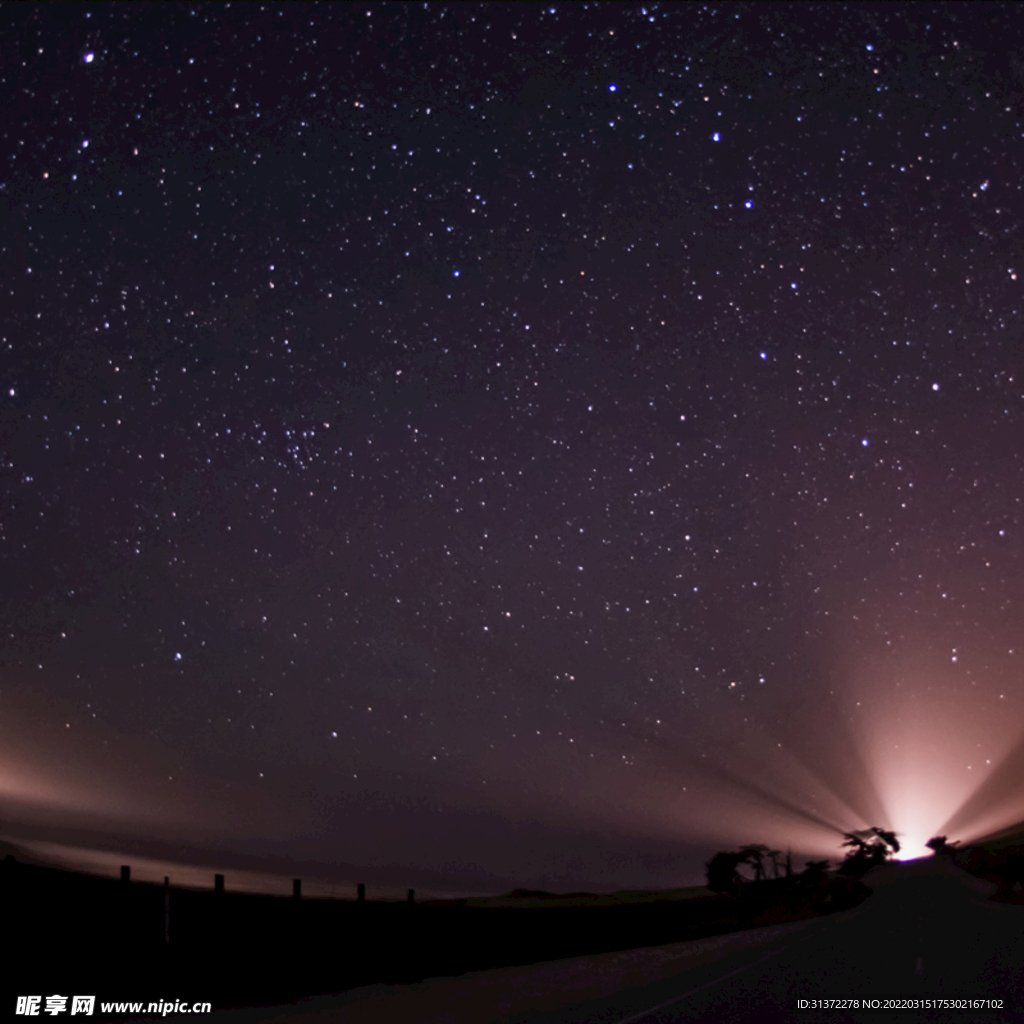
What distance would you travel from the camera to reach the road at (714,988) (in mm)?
11656

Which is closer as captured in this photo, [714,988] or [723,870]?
[714,988]

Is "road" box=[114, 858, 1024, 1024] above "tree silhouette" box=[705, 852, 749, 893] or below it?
above

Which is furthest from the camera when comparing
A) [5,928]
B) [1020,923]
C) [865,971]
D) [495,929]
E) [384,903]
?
[1020,923]

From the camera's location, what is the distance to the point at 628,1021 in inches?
438

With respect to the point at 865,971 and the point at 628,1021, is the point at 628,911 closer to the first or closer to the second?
the point at 865,971

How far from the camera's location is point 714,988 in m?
14.7

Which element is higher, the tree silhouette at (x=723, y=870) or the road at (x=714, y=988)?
the road at (x=714, y=988)

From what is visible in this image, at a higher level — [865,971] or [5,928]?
[5,928]

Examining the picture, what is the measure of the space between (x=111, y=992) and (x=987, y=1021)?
1067 cm

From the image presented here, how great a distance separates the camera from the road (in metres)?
11.7

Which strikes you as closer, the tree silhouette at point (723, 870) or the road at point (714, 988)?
the road at point (714, 988)

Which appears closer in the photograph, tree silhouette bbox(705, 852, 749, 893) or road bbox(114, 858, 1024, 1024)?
road bbox(114, 858, 1024, 1024)

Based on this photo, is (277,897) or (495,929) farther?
(495,929)

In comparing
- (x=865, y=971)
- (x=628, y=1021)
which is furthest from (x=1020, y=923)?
(x=628, y=1021)
